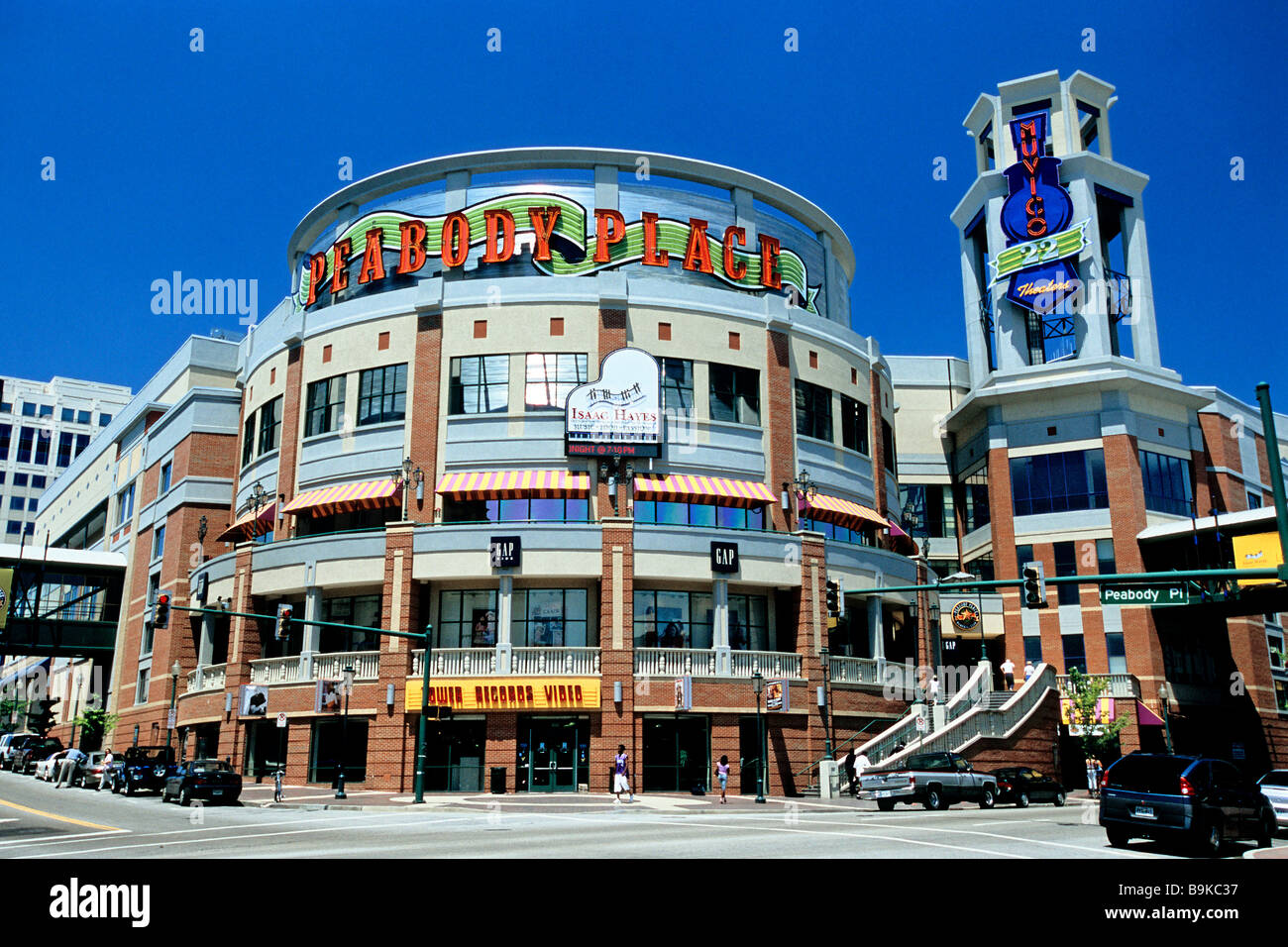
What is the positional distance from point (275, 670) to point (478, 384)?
51.2 ft

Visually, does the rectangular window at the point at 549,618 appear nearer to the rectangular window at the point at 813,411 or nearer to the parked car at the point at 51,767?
the rectangular window at the point at 813,411

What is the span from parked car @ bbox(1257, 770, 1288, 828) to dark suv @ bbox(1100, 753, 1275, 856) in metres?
5.86

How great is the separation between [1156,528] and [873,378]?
60.8ft

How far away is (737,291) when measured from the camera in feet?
176

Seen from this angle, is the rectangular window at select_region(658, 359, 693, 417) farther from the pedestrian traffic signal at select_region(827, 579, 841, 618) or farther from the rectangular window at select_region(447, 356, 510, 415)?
the pedestrian traffic signal at select_region(827, 579, 841, 618)

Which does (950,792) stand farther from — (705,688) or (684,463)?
(684,463)

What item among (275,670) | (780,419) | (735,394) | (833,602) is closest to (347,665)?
(275,670)

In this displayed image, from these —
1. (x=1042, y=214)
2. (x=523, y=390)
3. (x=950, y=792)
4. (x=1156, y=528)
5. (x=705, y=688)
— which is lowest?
(x=950, y=792)

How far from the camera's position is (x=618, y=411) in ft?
155

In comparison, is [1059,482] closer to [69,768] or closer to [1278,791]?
Result: [1278,791]

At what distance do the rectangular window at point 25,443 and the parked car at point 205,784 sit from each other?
12308 cm

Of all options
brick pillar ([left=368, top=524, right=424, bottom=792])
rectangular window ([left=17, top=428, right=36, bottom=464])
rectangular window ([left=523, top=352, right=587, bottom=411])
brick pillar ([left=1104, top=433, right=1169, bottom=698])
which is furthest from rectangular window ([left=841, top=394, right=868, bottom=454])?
rectangular window ([left=17, top=428, right=36, bottom=464])

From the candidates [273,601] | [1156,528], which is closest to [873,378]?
[1156,528]

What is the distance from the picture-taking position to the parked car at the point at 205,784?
118 ft
